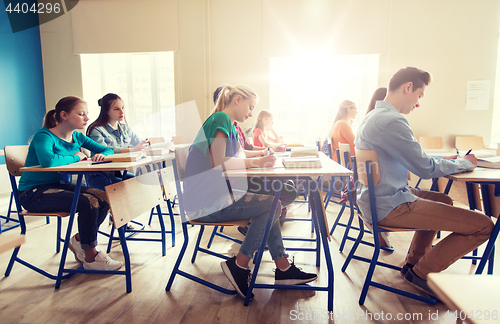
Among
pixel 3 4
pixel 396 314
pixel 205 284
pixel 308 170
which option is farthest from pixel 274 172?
pixel 3 4

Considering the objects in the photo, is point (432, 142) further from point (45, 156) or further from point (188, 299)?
point (45, 156)

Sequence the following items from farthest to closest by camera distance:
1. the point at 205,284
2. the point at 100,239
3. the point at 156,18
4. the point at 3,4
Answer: the point at 156,18
the point at 3,4
the point at 100,239
the point at 205,284

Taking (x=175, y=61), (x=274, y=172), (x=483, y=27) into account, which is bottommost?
(x=274, y=172)

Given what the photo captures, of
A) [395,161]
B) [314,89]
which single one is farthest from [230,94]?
[314,89]

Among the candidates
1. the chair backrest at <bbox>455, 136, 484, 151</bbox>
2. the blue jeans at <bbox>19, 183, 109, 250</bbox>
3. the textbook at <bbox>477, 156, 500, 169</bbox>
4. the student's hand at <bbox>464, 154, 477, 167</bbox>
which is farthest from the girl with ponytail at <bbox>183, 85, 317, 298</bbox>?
the chair backrest at <bbox>455, 136, 484, 151</bbox>

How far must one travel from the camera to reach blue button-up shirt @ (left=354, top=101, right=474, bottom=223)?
142cm

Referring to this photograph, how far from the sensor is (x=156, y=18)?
16.3 feet

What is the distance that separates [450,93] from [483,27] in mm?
1078

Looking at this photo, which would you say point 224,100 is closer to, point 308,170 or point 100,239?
point 308,170

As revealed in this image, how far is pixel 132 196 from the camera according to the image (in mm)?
1741

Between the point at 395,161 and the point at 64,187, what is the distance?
2.04 meters

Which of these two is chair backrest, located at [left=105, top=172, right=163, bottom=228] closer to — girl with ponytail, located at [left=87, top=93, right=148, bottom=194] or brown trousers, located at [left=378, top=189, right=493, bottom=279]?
girl with ponytail, located at [left=87, top=93, right=148, bottom=194]

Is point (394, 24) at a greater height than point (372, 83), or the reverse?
point (394, 24)

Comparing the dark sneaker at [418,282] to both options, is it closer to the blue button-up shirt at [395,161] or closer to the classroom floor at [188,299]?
the classroom floor at [188,299]
